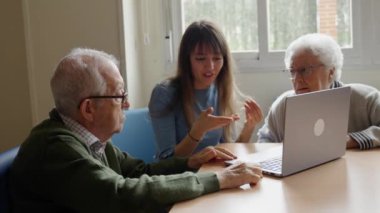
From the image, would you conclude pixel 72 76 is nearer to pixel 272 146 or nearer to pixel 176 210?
pixel 176 210

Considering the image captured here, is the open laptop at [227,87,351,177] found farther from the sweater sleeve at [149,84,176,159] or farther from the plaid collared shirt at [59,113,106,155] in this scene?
the plaid collared shirt at [59,113,106,155]

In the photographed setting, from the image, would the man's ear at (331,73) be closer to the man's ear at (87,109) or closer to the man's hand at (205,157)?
the man's hand at (205,157)

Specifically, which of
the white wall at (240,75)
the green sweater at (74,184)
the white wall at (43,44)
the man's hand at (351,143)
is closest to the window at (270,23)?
the white wall at (240,75)

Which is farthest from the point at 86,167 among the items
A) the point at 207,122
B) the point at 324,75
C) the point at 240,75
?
the point at 240,75

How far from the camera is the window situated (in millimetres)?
2863

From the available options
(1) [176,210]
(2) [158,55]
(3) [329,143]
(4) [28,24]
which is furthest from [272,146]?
(4) [28,24]

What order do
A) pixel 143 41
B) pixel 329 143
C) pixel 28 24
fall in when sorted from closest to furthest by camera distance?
pixel 329 143, pixel 28 24, pixel 143 41

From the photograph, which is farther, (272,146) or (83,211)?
(272,146)

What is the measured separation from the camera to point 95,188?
1.18m

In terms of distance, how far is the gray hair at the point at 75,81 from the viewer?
1338mm

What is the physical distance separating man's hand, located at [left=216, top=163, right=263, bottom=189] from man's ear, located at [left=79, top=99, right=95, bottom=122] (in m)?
0.43

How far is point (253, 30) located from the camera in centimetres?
300

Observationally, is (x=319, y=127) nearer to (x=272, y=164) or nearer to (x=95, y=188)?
(x=272, y=164)

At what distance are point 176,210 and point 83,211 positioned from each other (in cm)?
25
